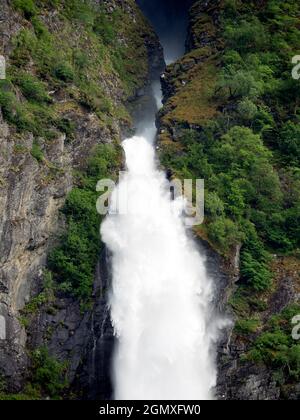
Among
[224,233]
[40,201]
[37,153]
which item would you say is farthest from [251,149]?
[40,201]

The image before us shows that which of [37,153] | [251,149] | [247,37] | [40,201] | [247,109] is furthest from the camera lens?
[247,37]

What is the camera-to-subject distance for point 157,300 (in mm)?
43156

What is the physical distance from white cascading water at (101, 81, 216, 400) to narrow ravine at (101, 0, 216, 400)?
0.17 feet

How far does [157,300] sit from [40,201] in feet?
29.4

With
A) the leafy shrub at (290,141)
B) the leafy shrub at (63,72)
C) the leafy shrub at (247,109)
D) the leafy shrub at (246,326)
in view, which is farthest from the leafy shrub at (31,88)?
the leafy shrub at (246,326)

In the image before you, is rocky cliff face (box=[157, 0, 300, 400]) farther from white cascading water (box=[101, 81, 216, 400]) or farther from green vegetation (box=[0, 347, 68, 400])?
green vegetation (box=[0, 347, 68, 400])

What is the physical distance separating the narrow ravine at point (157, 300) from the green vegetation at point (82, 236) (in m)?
1.01

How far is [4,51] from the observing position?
1879 inches

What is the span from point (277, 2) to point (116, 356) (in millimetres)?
36898

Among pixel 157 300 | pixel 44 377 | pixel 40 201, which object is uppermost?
pixel 40 201

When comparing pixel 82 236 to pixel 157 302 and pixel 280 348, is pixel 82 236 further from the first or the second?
pixel 280 348

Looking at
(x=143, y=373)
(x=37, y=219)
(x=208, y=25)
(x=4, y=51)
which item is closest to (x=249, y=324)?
(x=143, y=373)

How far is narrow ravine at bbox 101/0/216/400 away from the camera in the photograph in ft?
133
